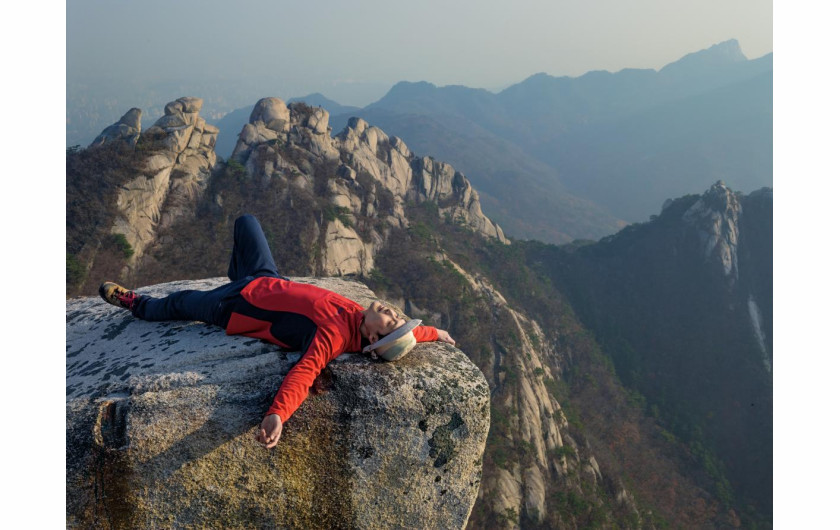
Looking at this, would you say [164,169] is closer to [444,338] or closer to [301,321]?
[301,321]

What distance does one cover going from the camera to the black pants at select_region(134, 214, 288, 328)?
17.2ft

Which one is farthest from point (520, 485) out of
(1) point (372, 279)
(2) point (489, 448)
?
(1) point (372, 279)

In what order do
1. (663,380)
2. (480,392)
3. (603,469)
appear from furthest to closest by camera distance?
(663,380), (603,469), (480,392)

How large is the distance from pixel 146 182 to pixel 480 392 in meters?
26.6

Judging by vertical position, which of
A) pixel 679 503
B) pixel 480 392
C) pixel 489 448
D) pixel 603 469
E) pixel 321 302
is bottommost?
pixel 679 503

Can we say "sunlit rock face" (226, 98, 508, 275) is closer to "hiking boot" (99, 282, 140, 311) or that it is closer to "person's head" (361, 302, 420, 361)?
"hiking boot" (99, 282, 140, 311)

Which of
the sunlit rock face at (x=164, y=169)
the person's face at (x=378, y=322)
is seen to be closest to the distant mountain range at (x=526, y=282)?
the sunlit rock face at (x=164, y=169)

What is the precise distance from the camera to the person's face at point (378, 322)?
4.59 metres

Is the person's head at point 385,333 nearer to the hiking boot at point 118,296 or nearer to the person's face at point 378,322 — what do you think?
the person's face at point 378,322

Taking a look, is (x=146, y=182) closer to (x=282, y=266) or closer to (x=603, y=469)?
(x=282, y=266)

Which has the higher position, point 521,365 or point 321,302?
point 321,302

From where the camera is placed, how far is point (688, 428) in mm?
41781

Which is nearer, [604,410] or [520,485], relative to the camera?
[520,485]

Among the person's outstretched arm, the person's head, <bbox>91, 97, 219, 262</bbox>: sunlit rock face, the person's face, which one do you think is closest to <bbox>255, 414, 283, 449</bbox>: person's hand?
the person's outstretched arm
